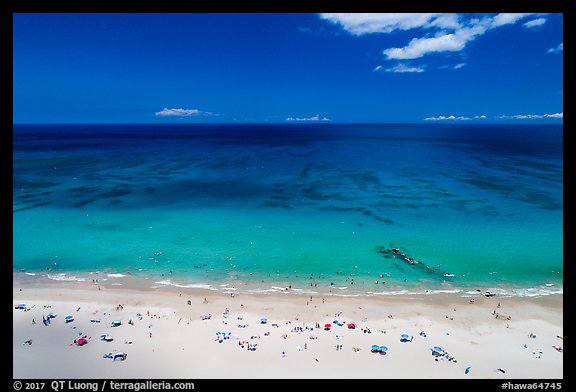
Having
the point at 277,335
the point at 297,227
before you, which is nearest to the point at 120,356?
the point at 277,335

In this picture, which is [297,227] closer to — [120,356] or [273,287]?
[273,287]

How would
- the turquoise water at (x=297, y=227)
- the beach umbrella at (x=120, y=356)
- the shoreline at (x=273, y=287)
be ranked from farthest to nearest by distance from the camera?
1. the turquoise water at (x=297, y=227)
2. the shoreline at (x=273, y=287)
3. the beach umbrella at (x=120, y=356)

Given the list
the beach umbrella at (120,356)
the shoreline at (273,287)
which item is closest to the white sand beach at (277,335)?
the beach umbrella at (120,356)

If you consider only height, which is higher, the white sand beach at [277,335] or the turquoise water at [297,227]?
the turquoise water at [297,227]

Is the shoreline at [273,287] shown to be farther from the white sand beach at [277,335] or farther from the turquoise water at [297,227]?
the white sand beach at [277,335]

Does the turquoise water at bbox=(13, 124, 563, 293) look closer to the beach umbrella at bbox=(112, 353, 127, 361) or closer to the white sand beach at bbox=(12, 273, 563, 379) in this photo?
the white sand beach at bbox=(12, 273, 563, 379)

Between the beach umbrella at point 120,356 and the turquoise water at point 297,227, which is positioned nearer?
the beach umbrella at point 120,356
